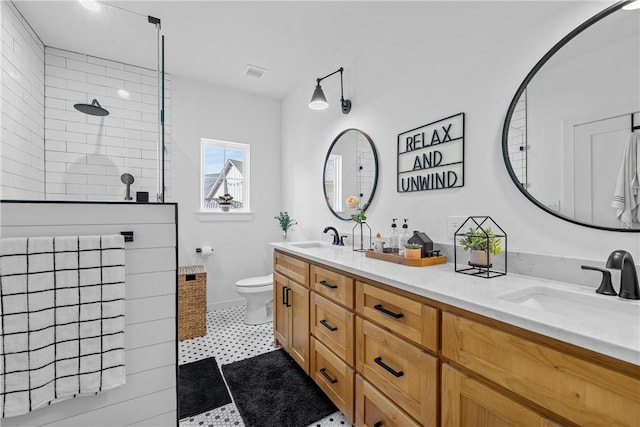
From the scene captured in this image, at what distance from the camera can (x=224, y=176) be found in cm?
352

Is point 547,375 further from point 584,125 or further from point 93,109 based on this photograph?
point 93,109

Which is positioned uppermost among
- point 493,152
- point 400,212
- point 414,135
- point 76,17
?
point 76,17

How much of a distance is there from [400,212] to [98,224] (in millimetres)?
1744

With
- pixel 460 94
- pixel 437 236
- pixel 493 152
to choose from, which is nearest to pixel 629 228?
pixel 493 152

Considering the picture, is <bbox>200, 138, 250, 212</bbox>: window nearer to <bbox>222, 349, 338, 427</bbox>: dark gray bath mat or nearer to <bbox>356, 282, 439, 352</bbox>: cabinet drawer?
<bbox>222, 349, 338, 427</bbox>: dark gray bath mat

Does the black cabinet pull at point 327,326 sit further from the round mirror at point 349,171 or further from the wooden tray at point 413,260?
the round mirror at point 349,171

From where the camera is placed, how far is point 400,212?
203cm

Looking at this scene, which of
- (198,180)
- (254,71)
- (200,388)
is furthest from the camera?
(198,180)

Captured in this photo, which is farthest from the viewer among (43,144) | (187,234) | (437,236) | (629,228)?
(187,234)

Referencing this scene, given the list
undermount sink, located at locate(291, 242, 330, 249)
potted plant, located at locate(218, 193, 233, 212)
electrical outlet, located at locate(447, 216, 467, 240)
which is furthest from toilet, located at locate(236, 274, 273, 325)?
electrical outlet, located at locate(447, 216, 467, 240)

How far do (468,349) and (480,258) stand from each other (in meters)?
0.56

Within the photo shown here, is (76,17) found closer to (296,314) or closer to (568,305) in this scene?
(296,314)

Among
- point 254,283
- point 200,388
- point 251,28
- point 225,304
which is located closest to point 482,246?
point 200,388

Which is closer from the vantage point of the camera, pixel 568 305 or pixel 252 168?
pixel 568 305
